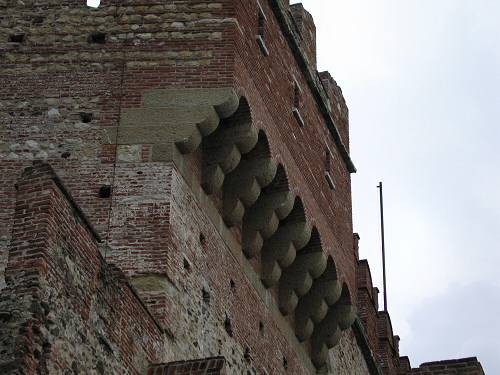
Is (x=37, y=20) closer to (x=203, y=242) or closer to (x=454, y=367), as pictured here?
(x=203, y=242)

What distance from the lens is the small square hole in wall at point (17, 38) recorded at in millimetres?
19047

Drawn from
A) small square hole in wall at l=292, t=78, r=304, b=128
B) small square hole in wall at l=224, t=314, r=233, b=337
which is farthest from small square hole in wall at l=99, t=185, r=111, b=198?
small square hole in wall at l=292, t=78, r=304, b=128

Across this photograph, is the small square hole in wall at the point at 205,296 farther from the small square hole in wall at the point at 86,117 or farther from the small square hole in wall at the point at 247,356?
the small square hole in wall at the point at 86,117

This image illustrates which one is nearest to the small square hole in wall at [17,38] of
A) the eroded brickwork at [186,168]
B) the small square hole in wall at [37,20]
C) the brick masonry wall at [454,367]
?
the eroded brickwork at [186,168]

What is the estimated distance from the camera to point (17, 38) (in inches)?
750

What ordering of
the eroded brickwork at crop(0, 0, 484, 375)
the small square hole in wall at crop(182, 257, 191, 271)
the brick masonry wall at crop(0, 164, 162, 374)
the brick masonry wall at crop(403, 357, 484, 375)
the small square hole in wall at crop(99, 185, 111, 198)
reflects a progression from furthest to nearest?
the brick masonry wall at crop(403, 357, 484, 375) < the small square hole in wall at crop(99, 185, 111, 198) < the small square hole in wall at crop(182, 257, 191, 271) < the eroded brickwork at crop(0, 0, 484, 375) < the brick masonry wall at crop(0, 164, 162, 374)

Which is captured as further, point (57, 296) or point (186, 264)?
point (186, 264)

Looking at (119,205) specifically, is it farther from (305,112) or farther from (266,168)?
(305,112)

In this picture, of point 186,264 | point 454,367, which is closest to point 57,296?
point 186,264

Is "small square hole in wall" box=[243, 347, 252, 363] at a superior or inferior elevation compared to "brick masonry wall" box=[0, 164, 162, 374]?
superior

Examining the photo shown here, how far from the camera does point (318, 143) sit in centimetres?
2259

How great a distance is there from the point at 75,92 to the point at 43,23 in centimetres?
128

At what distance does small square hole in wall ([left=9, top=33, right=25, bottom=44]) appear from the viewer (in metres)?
19.0

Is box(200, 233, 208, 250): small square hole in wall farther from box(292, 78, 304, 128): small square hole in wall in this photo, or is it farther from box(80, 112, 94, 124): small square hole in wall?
box(292, 78, 304, 128): small square hole in wall
